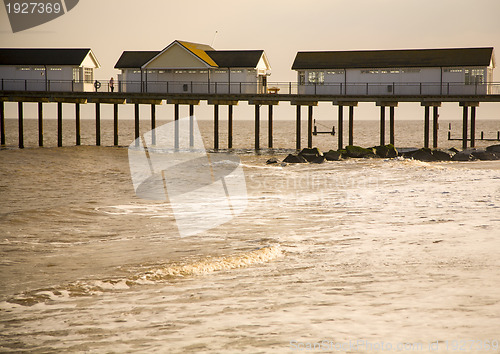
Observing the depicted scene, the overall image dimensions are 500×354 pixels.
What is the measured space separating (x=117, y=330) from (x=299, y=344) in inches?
86.0

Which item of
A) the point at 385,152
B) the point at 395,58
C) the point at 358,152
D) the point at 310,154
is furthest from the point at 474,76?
the point at 310,154

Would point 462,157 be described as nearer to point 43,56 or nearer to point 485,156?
point 485,156

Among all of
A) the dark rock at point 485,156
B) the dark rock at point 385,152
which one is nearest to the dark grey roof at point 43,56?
the dark rock at point 385,152

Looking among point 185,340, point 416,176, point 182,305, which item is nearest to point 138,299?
point 182,305

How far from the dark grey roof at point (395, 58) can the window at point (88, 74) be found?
15553 mm

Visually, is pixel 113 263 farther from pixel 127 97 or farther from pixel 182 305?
pixel 127 97

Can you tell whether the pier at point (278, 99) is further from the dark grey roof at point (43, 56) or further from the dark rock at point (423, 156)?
the dark rock at point (423, 156)

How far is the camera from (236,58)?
42656 millimetres

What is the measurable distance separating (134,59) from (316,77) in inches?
530

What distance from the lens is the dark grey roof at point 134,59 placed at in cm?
4356

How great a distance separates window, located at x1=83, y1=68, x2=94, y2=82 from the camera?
147ft

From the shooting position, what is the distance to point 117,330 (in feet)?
23.5

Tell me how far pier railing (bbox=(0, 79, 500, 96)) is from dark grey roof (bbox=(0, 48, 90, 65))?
1351 mm

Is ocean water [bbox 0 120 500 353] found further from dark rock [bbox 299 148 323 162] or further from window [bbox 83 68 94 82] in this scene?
window [bbox 83 68 94 82]
